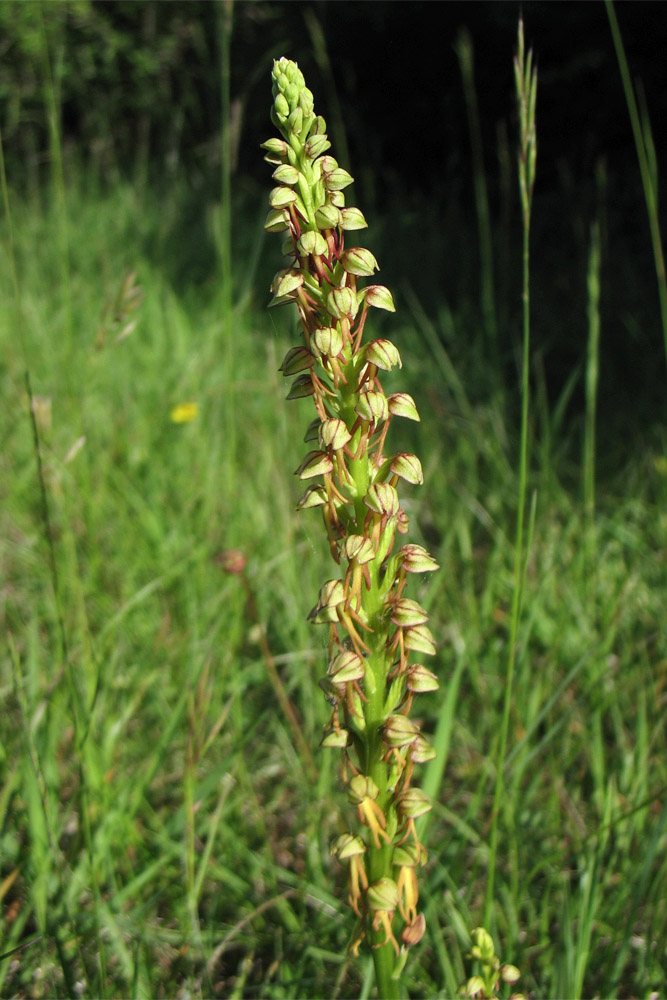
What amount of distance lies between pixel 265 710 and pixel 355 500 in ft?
3.25

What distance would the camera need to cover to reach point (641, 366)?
3293 mm

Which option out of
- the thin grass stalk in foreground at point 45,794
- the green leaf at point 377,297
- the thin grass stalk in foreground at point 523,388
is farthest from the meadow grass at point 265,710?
the green leaf at point 377,297

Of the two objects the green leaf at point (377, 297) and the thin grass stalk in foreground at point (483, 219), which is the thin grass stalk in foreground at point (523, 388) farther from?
the thin grass stalk in foreground at point (483, 219)

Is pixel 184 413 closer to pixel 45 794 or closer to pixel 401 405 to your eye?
pixel 45 794

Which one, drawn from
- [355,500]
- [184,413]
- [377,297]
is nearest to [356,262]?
[377,297]

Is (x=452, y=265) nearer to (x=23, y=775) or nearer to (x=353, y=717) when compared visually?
(x=23, y=775)

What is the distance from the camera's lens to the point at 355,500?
0.73 m

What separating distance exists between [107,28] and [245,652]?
8896mm

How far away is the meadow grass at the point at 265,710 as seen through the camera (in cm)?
115

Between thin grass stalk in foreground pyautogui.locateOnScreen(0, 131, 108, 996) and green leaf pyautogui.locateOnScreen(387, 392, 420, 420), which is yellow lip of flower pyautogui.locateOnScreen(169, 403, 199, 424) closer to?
thin grass stalk in foreground pyautogui.locateOnScreen(0, 131, 108, 996)

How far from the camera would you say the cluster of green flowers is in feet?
2.27

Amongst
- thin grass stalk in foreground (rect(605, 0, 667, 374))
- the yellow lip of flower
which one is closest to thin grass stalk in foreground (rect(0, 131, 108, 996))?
thin grass stalk in foreground (rect(605, 0, 667, 374))

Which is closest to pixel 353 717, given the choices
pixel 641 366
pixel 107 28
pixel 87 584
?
pixel 87 584

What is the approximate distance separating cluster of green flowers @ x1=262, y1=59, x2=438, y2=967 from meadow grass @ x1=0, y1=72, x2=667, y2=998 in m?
0.32
